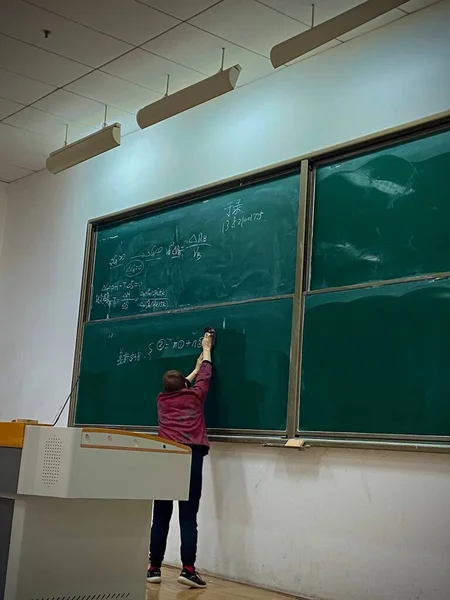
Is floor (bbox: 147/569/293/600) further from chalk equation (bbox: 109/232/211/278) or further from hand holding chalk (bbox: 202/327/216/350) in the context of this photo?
chalk equation (bbox: 109/232/211/278)

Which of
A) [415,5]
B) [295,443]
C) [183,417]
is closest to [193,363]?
[183,417]

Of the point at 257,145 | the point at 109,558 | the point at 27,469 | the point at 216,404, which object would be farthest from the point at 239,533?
the point at 257,145

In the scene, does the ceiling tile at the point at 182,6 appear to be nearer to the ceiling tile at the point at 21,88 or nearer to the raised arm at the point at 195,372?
the ceiling tile at the point at 21,88

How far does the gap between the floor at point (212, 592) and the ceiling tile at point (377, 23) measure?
3260 millimetres

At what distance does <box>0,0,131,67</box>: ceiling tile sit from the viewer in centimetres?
484

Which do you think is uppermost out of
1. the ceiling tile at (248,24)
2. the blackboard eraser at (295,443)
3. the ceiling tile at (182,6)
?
the ceiling tile at (248,24)

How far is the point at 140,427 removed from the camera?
5.79 metres

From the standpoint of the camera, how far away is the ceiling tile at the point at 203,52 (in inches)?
197

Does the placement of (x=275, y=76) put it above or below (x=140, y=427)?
above

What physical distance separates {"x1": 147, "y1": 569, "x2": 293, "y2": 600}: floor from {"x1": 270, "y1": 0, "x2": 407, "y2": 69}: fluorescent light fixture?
301cm

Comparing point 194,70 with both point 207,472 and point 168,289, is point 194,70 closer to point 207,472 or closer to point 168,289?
point 168,289

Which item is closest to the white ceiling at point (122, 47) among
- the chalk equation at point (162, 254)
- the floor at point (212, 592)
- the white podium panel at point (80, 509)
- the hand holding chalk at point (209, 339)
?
the chalk equation at point (162, 254)

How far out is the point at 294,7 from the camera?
4605 mm

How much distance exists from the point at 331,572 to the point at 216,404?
1371 mm
